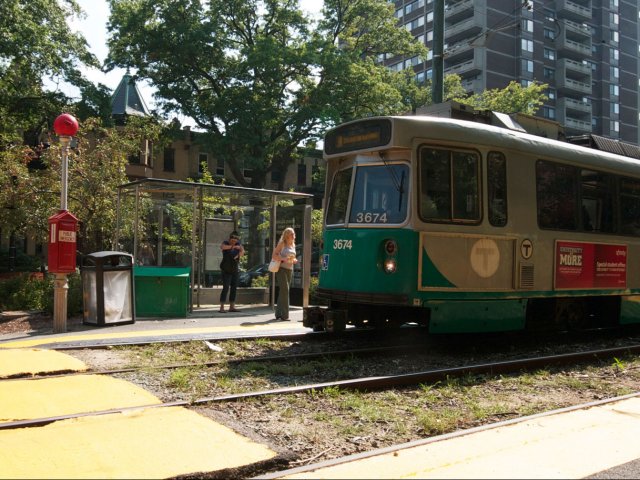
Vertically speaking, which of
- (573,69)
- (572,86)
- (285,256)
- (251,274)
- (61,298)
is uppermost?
(573,69)

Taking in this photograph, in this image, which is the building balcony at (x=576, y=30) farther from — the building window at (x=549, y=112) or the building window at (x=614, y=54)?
the building window at (x=549, y=112)

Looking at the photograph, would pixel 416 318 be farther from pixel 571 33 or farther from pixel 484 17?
pixel 571 33

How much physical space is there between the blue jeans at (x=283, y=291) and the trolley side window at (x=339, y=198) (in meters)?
2.97

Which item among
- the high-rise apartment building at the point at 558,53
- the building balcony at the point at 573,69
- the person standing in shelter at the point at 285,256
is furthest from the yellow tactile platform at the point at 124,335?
the building balcony at the point at 573,69

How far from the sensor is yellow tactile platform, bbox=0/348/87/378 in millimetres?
6387

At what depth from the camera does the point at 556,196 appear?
9008 millimetres

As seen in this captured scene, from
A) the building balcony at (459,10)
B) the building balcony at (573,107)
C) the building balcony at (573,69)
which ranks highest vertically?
the building balcony at (459,10)

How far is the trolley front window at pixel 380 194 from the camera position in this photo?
25.2ft

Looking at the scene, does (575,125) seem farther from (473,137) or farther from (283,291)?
(473,137)

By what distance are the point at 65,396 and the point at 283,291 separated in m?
6.51

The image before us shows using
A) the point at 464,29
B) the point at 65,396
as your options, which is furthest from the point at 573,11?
the point at 65,396

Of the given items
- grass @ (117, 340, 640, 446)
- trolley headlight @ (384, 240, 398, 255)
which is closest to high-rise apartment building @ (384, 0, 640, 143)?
trolley headlight @ (384, 240, 398, 255)

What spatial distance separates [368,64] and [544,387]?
27306 millimetres

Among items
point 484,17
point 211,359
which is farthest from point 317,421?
point 484,17
